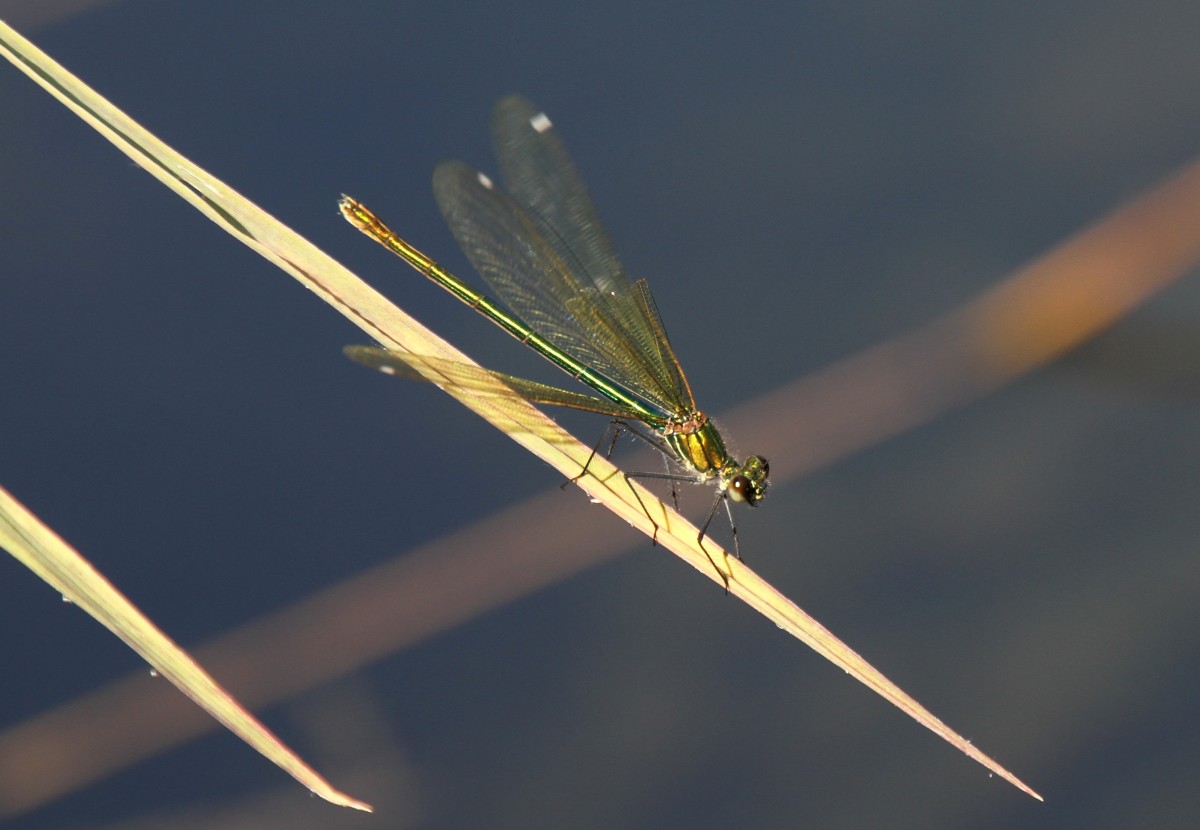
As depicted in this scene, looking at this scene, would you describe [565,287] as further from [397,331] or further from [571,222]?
[397,331]

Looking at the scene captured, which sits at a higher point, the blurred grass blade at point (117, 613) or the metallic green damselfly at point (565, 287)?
the metallic green damselfly at point (565, 287)

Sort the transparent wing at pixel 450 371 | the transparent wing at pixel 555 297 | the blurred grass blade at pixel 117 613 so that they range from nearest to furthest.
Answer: the blurred grass blade at pixel 117 613
the transparent wing at pixel 450 371
the transparent wing at pixel 555 297

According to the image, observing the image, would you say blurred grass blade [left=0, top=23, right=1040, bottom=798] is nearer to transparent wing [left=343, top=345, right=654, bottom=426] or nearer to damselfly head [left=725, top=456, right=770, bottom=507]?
transparent wing [left=343, top=345, right=654, bottom=426]

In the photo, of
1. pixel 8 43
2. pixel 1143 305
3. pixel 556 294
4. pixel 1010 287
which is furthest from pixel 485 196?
pixel 1143 305

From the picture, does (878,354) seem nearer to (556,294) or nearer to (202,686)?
(556,294)

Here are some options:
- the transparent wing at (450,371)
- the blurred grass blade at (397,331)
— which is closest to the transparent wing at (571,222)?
the transparent wing at (450,371)

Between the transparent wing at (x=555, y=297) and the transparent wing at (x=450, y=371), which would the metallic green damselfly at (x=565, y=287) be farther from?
the transparent wing at (x=450, y=371)

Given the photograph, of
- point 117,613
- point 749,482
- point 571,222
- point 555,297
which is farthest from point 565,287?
point 117,613

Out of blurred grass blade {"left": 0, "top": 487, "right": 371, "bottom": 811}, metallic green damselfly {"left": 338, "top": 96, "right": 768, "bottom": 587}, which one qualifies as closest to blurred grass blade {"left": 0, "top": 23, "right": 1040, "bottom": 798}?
metallic green damselfly {"left": 338, "top": 96, "right": 768, "bottom": 587}
